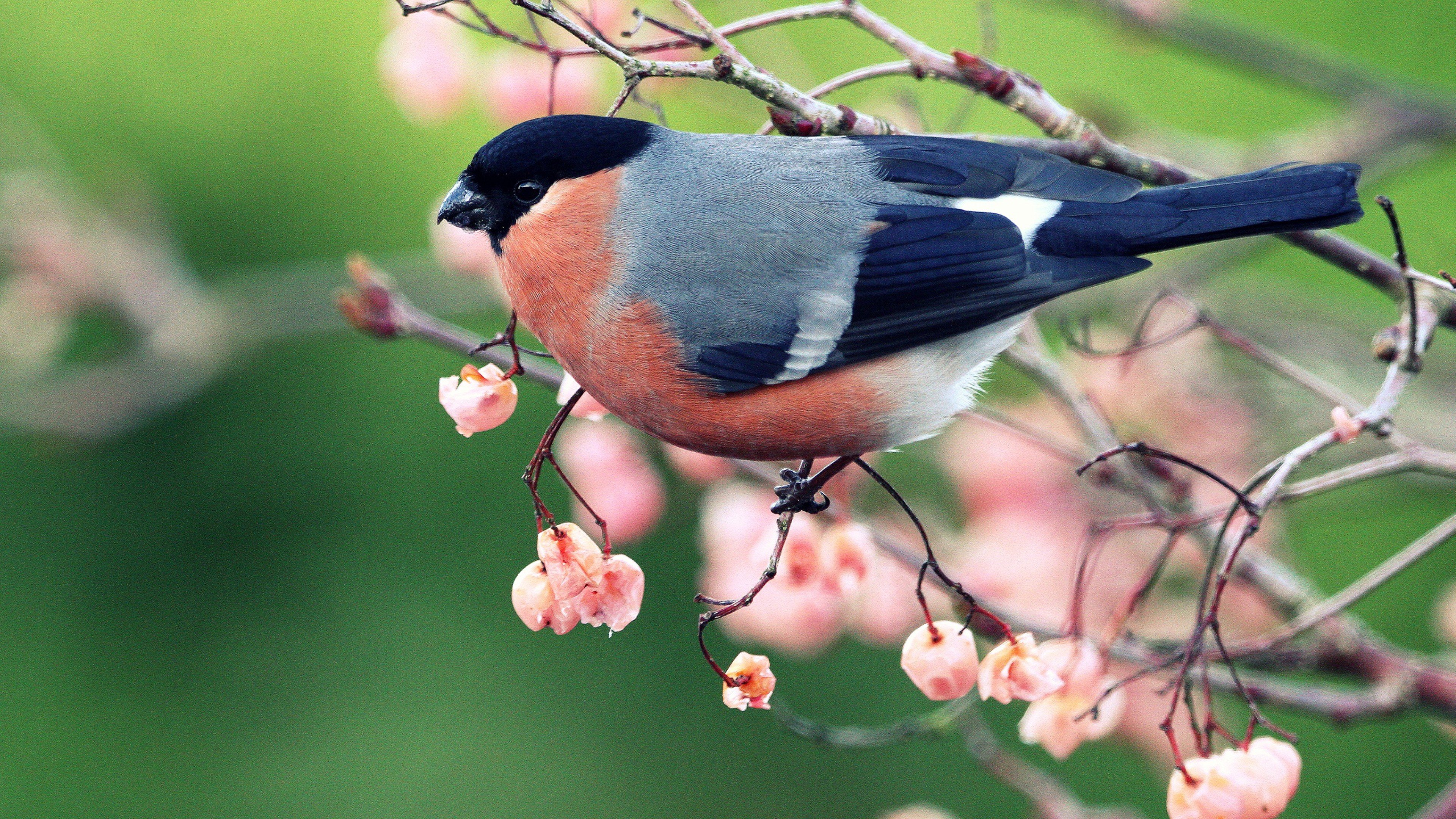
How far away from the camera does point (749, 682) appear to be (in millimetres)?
1461

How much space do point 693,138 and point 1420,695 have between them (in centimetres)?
126

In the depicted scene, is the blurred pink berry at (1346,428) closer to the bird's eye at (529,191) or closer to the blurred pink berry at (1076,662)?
the blurred pink berry at (1076,662)

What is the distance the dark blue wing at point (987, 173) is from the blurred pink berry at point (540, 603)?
752 millimetres

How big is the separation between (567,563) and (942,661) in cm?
47

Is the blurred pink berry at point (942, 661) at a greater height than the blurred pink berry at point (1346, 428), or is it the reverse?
the blurred pink berry at point (1346, 428)

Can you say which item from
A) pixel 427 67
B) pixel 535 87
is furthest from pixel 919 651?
pixel 427 67

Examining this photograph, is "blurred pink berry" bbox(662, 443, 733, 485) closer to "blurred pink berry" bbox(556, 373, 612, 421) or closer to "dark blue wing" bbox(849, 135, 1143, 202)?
"blurred pink berry" bbox(556, 373, 612, 421)

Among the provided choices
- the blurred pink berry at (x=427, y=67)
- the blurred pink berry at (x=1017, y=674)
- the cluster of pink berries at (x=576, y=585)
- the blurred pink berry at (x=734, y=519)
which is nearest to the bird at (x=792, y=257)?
the cluster of pink berries at (x=576, y=585)

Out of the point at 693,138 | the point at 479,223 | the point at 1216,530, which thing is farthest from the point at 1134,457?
the point at 479,223

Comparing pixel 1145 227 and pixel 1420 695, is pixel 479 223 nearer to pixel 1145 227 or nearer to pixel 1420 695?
pixel 1145 227

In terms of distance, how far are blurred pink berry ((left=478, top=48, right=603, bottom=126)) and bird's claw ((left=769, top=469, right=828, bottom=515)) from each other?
1.31m

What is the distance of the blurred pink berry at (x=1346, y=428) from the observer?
1451 millimetres

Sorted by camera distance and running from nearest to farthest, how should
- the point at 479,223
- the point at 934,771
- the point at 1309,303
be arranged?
the point at 479,223
the point at 1309,303
the point at 934,771

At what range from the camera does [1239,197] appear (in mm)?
1674
